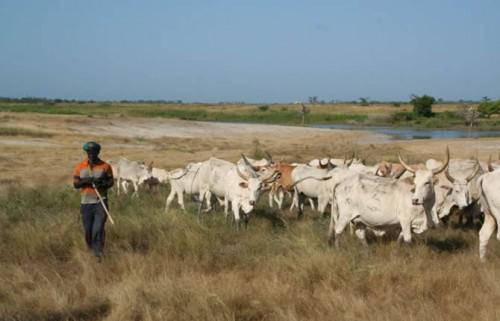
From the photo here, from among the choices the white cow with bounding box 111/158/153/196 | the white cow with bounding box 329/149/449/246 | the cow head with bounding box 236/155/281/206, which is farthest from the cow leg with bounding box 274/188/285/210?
the white cow with bounding box 329/149/449/246

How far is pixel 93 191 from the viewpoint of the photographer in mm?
9453

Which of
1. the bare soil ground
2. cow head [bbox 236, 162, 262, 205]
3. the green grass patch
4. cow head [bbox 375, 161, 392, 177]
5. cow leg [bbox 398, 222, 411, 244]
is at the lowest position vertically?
the bare soil ground

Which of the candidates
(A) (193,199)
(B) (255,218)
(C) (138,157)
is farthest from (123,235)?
(C) (138,157)

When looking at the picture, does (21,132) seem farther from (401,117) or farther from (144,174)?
(401,117)

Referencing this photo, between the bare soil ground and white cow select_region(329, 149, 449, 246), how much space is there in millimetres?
12219

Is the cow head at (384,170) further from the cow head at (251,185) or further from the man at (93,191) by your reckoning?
the man at (93,191)

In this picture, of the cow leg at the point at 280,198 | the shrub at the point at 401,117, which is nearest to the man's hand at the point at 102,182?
the cow leg at the point at 280,198

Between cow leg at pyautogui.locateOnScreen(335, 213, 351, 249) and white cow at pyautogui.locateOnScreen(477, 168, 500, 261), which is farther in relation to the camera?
cow leg at pyautogui.locateOnScreen(335, 213, 351, 249)

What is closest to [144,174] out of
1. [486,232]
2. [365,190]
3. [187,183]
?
[187,183]

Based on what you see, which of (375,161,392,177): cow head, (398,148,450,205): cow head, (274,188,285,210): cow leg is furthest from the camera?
(274,188,285,210): cow leg

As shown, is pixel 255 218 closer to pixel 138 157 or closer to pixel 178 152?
pixel 138 157

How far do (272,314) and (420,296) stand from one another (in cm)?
193

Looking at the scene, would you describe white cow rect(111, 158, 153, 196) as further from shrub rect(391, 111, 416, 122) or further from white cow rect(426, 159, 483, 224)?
shrub rect(391, 111, 416, 122)

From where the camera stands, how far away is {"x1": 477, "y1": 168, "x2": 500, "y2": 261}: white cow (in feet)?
30.4
